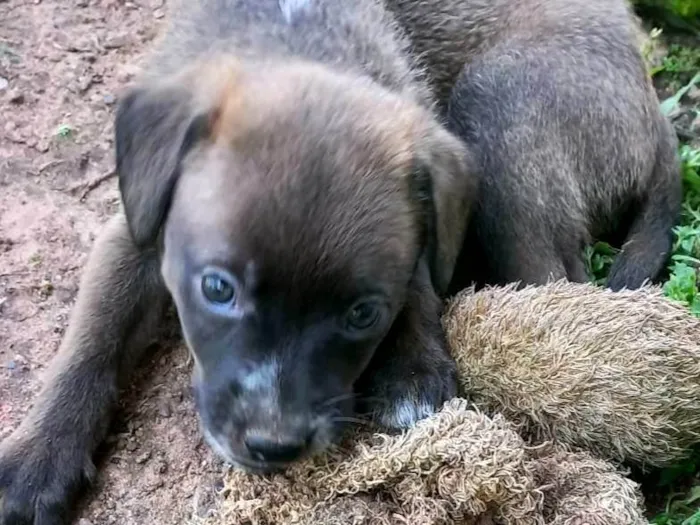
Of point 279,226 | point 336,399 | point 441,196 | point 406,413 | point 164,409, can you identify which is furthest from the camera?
point 164,409

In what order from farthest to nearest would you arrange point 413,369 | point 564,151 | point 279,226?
point 564,151
point 413,369
point 279,226

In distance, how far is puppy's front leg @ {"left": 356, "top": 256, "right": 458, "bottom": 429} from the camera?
2609 millimetres

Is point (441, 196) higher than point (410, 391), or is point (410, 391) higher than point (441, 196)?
point (441, 196)

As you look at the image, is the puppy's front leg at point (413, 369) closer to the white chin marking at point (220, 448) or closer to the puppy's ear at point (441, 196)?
the puppy's ear at point (441, 196)

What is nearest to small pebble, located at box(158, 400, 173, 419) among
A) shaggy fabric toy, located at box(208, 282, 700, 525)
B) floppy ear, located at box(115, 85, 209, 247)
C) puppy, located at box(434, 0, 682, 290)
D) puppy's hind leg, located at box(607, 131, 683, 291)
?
shaggy fabric toy, located at box(208, 282, 700, 525)

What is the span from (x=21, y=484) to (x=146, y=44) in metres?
1.78

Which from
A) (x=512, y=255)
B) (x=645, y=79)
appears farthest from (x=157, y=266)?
(x=645, y=79)

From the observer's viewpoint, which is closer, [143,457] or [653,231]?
[143,457]

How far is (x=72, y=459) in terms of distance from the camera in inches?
104

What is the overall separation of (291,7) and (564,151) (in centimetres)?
90

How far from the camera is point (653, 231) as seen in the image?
10.6 ft

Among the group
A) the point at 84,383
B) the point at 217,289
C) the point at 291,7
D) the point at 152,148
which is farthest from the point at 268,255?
the point at 291,7

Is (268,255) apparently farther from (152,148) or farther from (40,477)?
(40,477)

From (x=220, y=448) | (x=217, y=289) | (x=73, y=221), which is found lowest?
(x=73, y=221)
